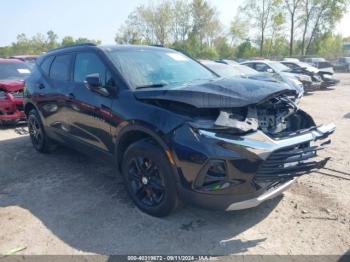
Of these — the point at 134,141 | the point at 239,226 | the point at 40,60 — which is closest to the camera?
the point at 239,226

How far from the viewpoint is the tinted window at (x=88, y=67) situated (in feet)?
13.8

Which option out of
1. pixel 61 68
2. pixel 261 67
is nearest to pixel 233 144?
pixel 61 68

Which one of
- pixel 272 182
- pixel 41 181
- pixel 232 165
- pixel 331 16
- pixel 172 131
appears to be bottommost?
pixel 41 181

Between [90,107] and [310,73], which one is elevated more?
[90,107]

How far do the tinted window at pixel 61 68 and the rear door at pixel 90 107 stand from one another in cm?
25

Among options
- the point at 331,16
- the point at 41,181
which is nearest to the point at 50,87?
the point at 41,181

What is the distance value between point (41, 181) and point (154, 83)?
7.52 feet

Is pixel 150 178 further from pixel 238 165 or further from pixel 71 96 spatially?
pixel 71 96

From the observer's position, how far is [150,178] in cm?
365

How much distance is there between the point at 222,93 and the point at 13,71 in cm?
773

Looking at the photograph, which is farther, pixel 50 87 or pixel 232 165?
pixel 50 87

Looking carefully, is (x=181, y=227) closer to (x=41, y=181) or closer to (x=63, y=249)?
(x=63, y=249)

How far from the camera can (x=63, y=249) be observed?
3207 mm

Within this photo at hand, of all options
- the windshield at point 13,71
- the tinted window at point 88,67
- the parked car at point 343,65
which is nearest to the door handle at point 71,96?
the tinted window at point 88,67
